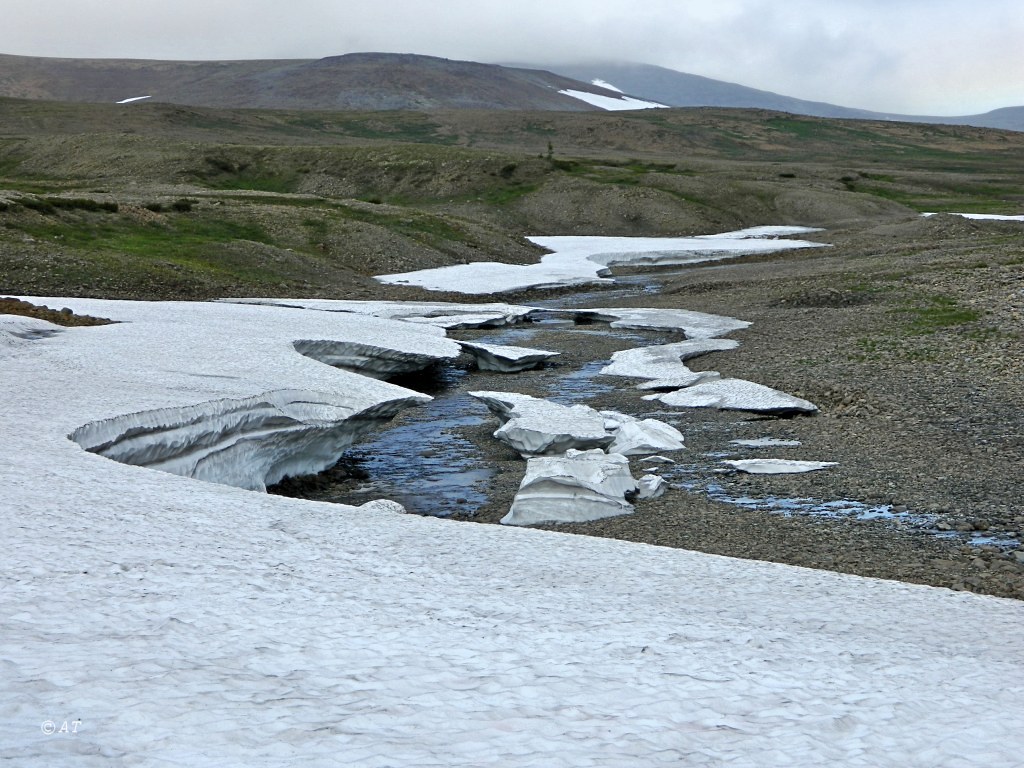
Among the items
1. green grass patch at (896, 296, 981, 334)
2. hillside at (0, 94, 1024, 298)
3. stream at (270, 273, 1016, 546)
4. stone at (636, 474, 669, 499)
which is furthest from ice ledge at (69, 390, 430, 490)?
hillside at (0, 94, 1024, 298)

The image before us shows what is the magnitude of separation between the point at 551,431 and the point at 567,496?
3310mm

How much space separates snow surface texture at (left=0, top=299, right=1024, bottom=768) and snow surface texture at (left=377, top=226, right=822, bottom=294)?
33.8m

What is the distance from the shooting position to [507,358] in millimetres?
25844

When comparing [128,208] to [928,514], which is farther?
[128,208]

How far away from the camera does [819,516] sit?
13711 millimetres

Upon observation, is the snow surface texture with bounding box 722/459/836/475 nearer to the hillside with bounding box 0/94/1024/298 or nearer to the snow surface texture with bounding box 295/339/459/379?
the snow surface texture with bounding box 295/339/459/379

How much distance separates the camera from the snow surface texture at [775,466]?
1584cm

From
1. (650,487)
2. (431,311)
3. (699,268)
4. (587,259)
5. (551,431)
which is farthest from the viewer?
(587,259)

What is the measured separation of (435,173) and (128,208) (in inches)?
1512

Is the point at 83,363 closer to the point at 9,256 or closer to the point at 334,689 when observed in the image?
the point at 334,689

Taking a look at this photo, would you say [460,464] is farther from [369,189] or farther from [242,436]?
[369,189]

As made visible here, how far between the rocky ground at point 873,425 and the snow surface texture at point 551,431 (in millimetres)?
426

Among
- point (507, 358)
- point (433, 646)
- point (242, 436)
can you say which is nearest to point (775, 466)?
point (242, 436)

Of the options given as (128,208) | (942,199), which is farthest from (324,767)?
(942,199)
